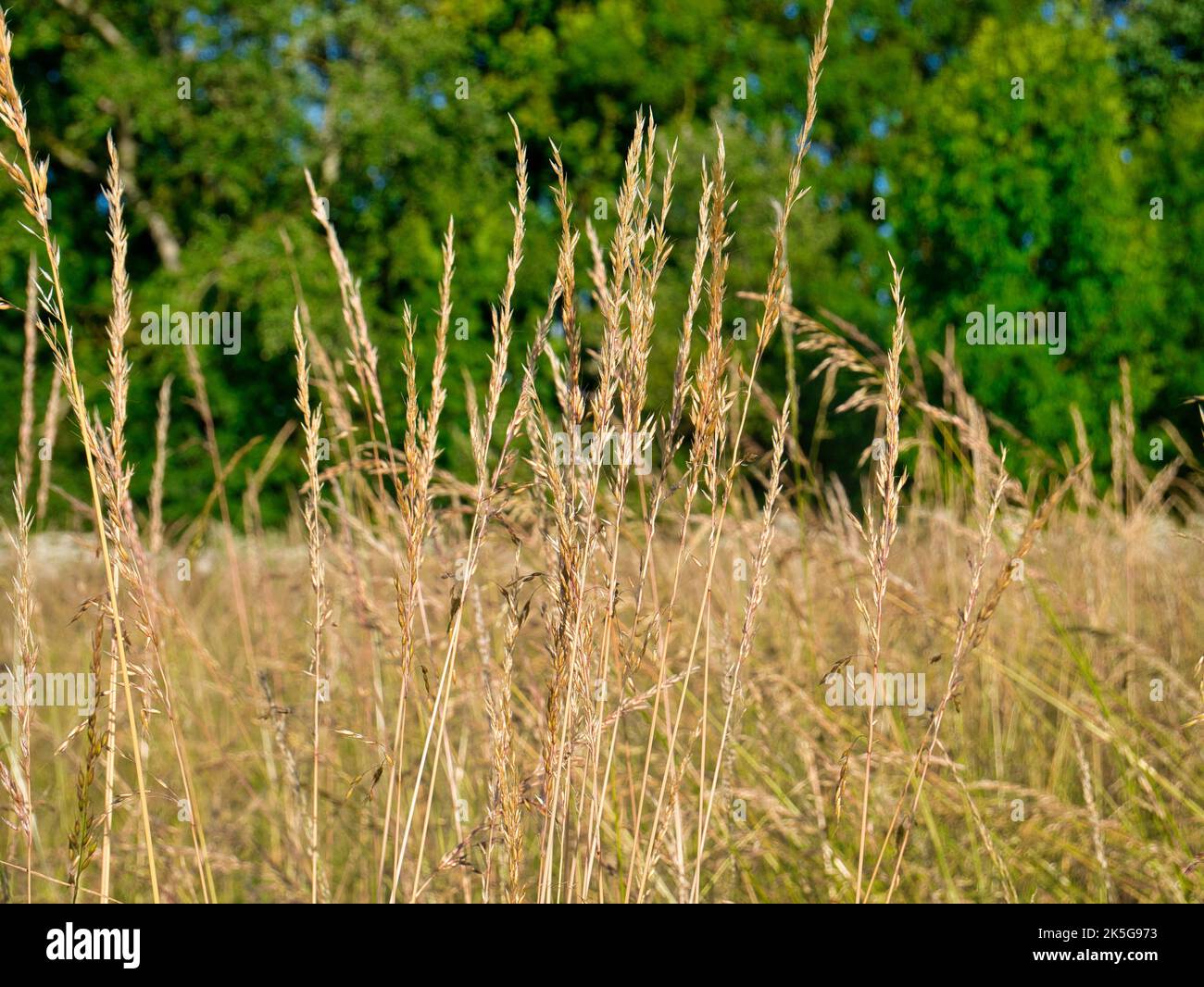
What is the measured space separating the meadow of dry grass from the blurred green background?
31.0 feet

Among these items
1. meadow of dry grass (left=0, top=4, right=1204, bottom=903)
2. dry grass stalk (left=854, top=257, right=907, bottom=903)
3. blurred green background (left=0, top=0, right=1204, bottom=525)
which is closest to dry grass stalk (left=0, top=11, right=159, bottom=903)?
meadow of dry grass (left=0, top=4, right=1204, bottom=903)

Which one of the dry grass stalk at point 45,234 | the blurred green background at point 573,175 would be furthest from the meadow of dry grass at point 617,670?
the blurred green background at point 573,175

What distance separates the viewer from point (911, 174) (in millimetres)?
15789

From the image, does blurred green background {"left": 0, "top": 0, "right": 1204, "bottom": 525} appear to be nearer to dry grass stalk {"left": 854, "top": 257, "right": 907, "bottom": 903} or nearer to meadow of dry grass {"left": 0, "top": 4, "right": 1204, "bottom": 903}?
meadow of dry grass {"left": 0, "top": 4, "right": 1204, "bottom": 903}

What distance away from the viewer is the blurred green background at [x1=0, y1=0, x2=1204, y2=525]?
14.8 m

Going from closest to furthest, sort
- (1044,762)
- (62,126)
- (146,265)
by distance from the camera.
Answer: (1044,762) → (62,126) → (146,265)

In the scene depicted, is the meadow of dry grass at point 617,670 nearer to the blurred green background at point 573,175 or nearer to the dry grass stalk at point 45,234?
the dry grass stalk at point 45,234

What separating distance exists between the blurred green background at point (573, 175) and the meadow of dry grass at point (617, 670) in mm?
9435

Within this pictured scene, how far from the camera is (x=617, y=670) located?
5.22ft

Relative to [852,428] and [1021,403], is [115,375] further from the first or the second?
[1021,403]

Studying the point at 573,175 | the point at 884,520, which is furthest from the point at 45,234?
the point at 573,175

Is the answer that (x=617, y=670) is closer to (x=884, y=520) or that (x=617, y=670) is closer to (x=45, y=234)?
(x=884, y=520)
